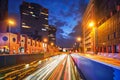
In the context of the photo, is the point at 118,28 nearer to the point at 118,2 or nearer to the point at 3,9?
the point at 118,2

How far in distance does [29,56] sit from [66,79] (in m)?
32.2

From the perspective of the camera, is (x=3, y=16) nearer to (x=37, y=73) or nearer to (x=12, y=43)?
(x=12, y=43)

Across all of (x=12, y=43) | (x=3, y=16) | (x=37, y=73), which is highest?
(x=3, y=16)

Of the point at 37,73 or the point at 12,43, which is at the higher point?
the point at 12,43

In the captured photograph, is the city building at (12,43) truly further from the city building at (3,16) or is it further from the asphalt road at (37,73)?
the asphalt road at (37,73)

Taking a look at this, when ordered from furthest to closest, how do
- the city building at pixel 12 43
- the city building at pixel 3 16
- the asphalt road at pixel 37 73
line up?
the city building at pixel 3 16, the city building at pixel 12 43, the asphalt road at pixel 37 73

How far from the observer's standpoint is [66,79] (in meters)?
20.2

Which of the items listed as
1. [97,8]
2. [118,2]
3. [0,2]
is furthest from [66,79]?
[97,8]

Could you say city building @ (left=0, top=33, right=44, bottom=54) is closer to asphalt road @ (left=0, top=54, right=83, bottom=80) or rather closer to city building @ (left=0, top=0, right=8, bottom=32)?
city building @ (left=0, top=0, right=8, bottom=32)

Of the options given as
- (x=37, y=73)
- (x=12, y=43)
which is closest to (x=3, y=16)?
(x=12, y=43)

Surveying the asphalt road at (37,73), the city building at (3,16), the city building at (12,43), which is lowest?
the asphalt road at (37,73)

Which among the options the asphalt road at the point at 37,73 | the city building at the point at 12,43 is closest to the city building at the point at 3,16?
the city building at the point at 12,43

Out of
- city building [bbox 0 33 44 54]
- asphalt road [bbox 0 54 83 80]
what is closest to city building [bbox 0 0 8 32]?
city building [bbox 0 33 44 54]

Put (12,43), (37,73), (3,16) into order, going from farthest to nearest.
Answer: (3,16)
(12,43)
(37,73)
